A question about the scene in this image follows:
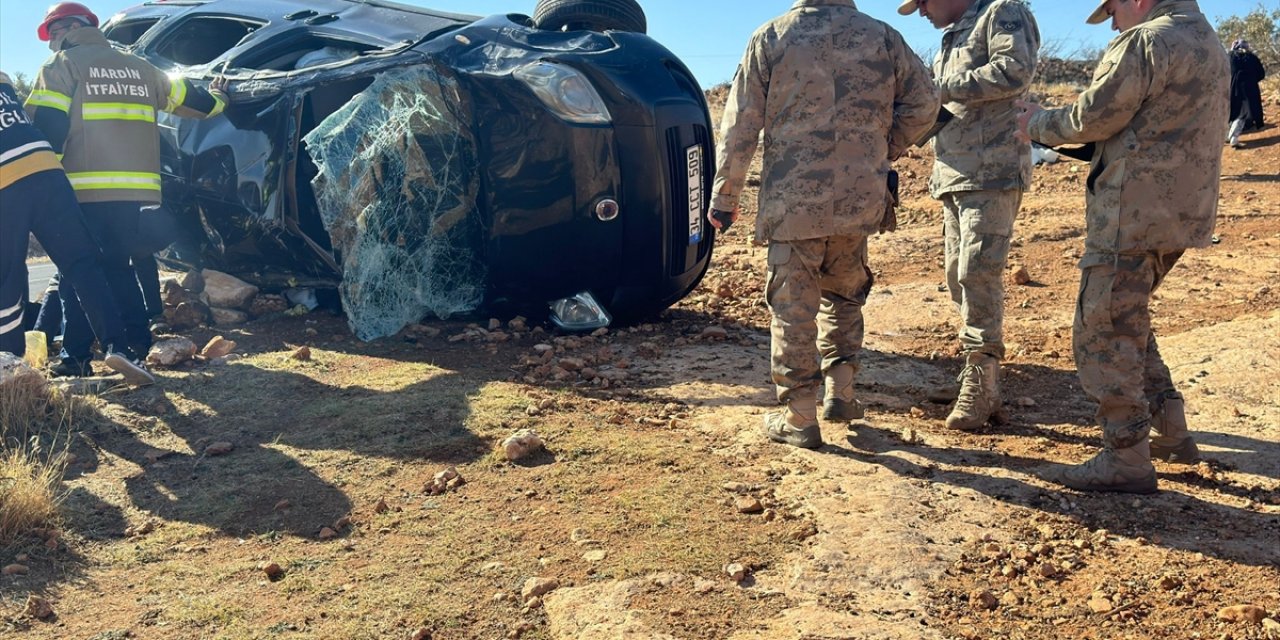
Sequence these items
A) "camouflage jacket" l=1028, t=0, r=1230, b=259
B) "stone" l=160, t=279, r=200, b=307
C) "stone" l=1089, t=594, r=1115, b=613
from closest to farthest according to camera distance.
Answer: "stone" l=1089, t=594, r=1115, b=613 < "camouflage jacket" l=1028, t=0, r=1230, b=259 < "stone" l=160, t=279, r=200, b=307

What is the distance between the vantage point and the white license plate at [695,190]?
509 cm

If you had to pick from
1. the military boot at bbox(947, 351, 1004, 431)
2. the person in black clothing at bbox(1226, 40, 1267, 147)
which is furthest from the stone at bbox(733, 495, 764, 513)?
the person in black clothing at bbox(1226, 40, 1267, 147)

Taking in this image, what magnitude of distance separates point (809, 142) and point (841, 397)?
1.00m

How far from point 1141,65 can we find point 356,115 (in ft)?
11.4

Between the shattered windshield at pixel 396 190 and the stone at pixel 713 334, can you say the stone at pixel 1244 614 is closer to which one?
the stone at pixel 713 334

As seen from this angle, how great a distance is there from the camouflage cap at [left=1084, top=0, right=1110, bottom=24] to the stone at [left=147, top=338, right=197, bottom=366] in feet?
14.2

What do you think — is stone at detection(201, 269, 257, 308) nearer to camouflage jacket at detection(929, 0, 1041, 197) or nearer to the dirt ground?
the dirt ground

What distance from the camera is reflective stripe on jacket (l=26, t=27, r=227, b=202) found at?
5.07 meters

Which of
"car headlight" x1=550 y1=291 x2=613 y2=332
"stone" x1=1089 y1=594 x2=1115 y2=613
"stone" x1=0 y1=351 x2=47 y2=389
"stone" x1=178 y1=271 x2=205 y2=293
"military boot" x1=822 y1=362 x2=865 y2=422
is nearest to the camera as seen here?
"stone" x1=1089 y1=594 x2=1115 y2=613

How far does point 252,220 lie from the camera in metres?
5.68

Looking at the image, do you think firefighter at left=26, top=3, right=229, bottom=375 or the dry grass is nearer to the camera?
the dry grass

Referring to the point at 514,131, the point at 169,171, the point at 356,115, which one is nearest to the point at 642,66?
the point at 514,131

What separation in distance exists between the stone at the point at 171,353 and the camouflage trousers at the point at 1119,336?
4.15 metres

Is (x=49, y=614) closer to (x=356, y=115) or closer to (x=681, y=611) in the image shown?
(x=681, y=611)
